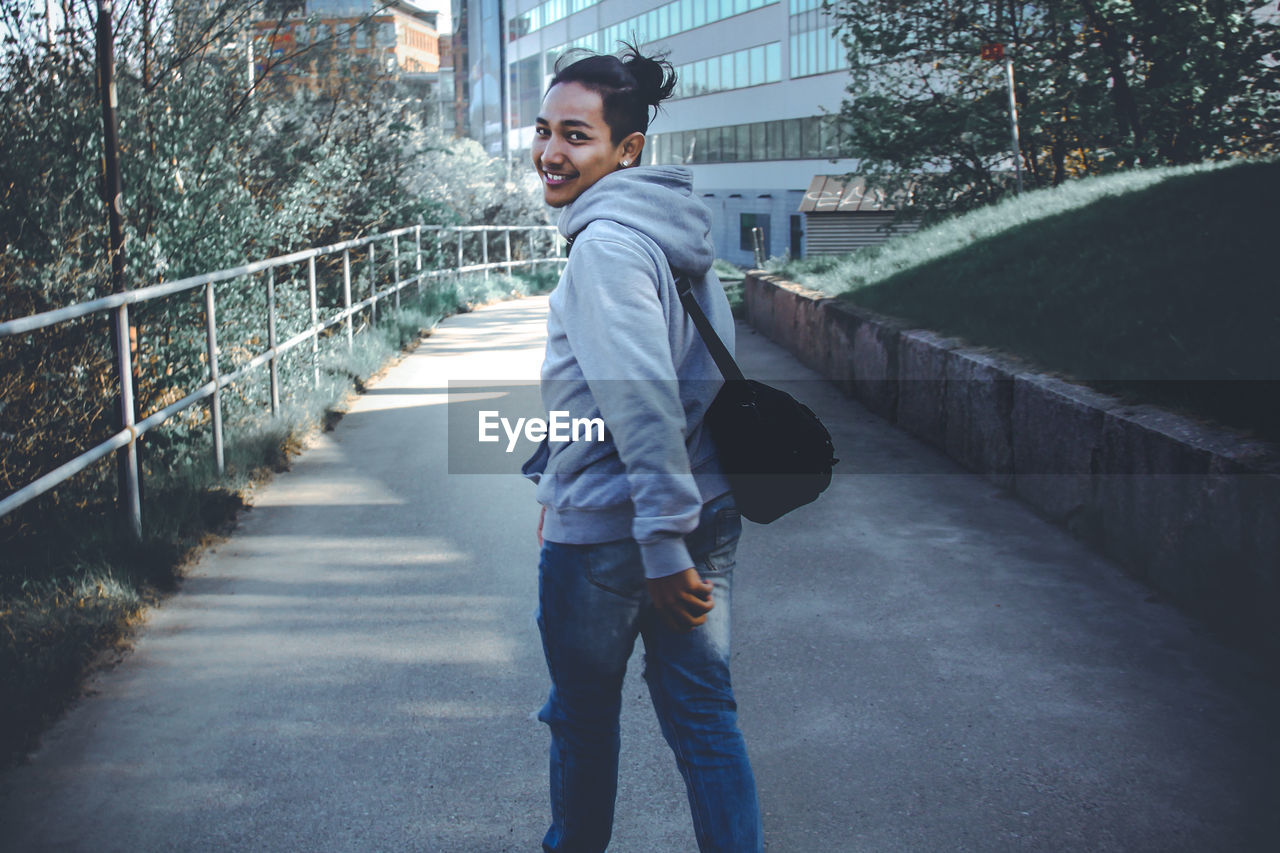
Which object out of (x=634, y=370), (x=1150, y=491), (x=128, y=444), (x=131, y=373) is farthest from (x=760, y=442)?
(x=131, y=373)

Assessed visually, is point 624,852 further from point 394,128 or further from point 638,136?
point 394,128

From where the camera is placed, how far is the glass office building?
4294 centimetres

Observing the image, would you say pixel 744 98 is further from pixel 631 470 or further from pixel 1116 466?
pixel 631 470

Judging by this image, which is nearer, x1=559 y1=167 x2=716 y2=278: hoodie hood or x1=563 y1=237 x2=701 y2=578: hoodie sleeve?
x1=563 y1=237 x2=701 y2=578: hoodie sleeve

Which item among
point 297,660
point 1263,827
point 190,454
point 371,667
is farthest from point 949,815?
point 190,454

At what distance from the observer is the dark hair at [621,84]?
90.8 inches

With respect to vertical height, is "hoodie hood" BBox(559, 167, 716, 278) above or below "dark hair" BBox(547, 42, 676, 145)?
below

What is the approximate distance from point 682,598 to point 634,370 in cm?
40

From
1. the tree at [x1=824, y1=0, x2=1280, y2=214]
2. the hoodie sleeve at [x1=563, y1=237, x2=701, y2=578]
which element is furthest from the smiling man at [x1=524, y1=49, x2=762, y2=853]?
the tree at [x1=824, y1=0, x2=1280, y2=214]

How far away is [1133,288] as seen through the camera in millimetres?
7484

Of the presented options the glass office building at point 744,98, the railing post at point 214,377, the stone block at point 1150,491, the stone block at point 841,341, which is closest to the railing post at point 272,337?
the railing post at point 214,377

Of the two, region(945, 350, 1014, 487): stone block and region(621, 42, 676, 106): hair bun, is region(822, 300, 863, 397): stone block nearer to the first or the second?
region(945, 350, 1014, 487): stone block

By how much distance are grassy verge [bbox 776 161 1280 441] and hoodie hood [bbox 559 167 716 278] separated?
316 centimetres

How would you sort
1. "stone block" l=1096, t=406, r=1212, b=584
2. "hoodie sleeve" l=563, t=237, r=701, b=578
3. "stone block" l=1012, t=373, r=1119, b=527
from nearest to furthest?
"hoodie sleeve" l=563, t=237, r=701, b=578
"stone block" l=1096, t=406, r=1212, b=584
"stone block" l=1012, t=373, r=1119, b=527
